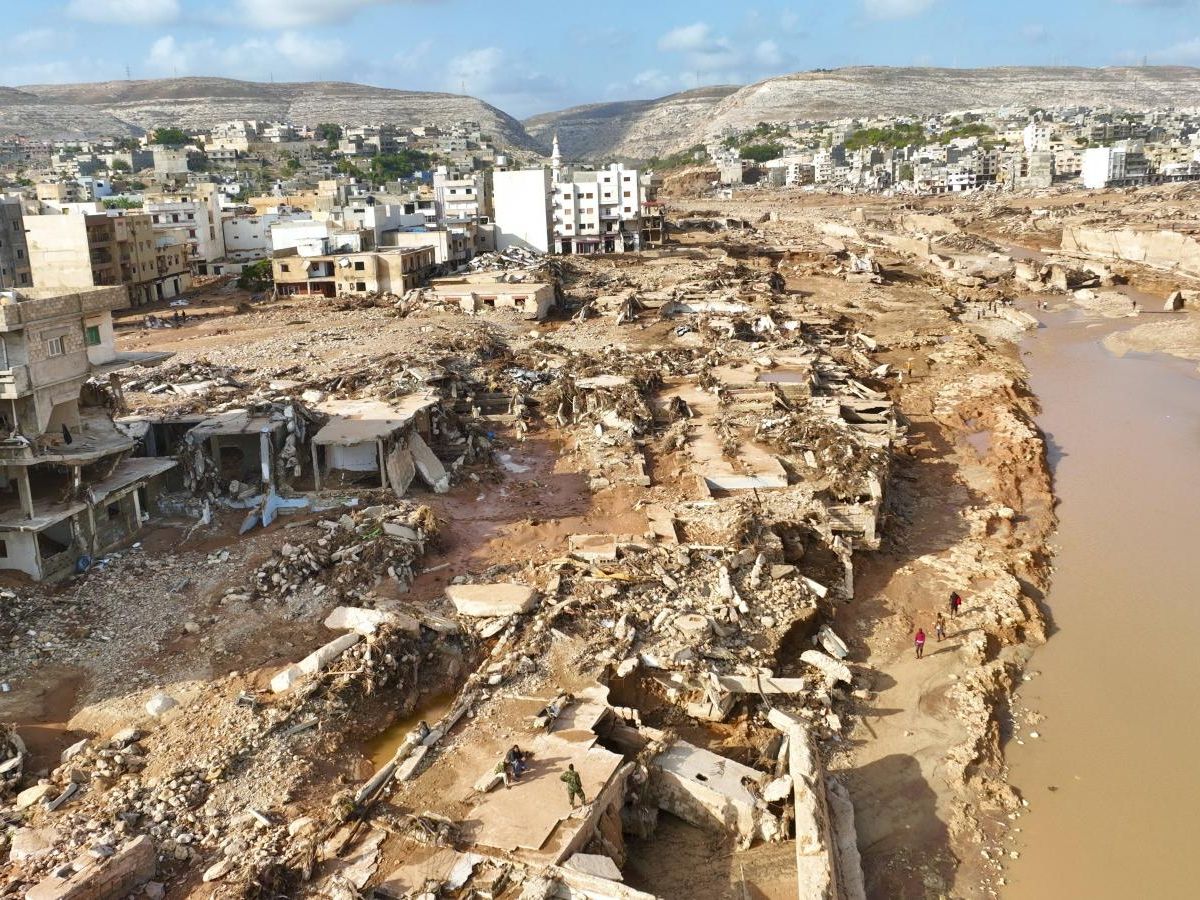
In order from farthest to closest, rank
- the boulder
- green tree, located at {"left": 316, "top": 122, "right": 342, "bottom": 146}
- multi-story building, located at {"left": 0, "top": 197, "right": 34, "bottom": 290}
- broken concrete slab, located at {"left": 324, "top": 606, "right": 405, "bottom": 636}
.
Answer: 1. green tree, located at {"left": 316, "top": 122, "right": 342, "bottom": 146}
2. multi-story building, located at {"left": 0, "top": 197, "right": 34, "bottom": 290}
3. broken concrete slab, located at {"left": 324, "top": 606, "right": 405, "bottom": 636}
4. the boulder

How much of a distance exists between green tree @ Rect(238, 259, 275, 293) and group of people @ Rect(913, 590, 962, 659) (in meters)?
38.0

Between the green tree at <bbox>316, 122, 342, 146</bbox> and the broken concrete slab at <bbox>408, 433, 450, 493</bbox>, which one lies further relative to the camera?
the green tree at <bbox>316, 122, 342, 146</bbox>

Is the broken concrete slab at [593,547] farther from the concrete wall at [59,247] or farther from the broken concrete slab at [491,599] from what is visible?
the concrete wall at [59,247]

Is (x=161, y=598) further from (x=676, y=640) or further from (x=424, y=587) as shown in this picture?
(x=676, y=640)

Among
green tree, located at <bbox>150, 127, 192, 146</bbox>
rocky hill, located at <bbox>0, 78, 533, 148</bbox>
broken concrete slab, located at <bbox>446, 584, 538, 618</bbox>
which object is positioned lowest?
broken concrete slab, located at <bbox>446, 584, 538, 618</bbox>

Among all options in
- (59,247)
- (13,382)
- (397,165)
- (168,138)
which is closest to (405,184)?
(397,165)

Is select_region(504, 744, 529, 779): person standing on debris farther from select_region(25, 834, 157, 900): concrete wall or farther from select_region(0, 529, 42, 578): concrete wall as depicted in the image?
select_region(0, 529, 42, 578): concrete wall

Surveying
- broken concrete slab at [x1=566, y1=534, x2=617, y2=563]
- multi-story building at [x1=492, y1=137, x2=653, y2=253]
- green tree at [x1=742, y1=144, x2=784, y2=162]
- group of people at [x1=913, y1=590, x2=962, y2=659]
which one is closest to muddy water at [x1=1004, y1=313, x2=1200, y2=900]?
group of people at [x1=913, y1=590, x2=962, y2=659]

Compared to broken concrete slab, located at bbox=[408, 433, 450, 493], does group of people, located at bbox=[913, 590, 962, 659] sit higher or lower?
lower

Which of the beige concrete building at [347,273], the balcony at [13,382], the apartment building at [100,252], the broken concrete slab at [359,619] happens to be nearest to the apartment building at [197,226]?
the apartment building at [100,252]

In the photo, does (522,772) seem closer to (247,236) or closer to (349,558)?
(349,558)

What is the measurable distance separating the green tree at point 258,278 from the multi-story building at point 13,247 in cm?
892

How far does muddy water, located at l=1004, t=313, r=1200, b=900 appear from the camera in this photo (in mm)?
9766

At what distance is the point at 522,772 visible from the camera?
30.9 feet
